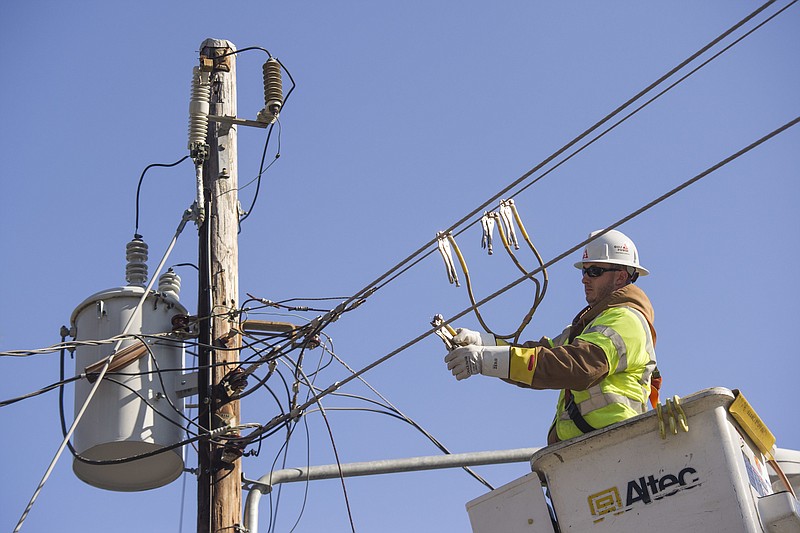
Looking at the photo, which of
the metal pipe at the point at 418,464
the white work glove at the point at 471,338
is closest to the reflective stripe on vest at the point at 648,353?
the white work glove at the point at 471,338

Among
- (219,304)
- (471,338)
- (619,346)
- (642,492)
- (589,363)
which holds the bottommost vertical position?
(642,492)

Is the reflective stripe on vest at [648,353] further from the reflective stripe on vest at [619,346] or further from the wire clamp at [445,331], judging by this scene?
the wire clamp at [445,331]

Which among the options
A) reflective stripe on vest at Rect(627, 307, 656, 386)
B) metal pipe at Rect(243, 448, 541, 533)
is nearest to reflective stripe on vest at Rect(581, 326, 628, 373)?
reflective stripe on vest at Rect(627, 307, 656, 386)

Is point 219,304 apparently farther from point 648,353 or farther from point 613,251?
point 648,353

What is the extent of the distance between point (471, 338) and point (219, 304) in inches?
91.2

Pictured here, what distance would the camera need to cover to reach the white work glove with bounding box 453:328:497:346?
6473 mm

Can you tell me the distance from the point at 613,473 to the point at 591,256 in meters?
1.66

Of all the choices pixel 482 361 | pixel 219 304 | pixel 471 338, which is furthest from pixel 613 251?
pixel 219 304

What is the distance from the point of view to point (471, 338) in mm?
6594

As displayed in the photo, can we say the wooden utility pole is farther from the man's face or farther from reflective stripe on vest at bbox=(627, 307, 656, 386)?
reflective stripe on vest at bbox=(627, 307, 656, 386)

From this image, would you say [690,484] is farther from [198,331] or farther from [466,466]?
[198,331]

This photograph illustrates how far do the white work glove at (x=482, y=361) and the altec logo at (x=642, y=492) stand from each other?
0.74m

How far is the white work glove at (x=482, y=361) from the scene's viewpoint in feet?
20.0

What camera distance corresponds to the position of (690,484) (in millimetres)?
5570
